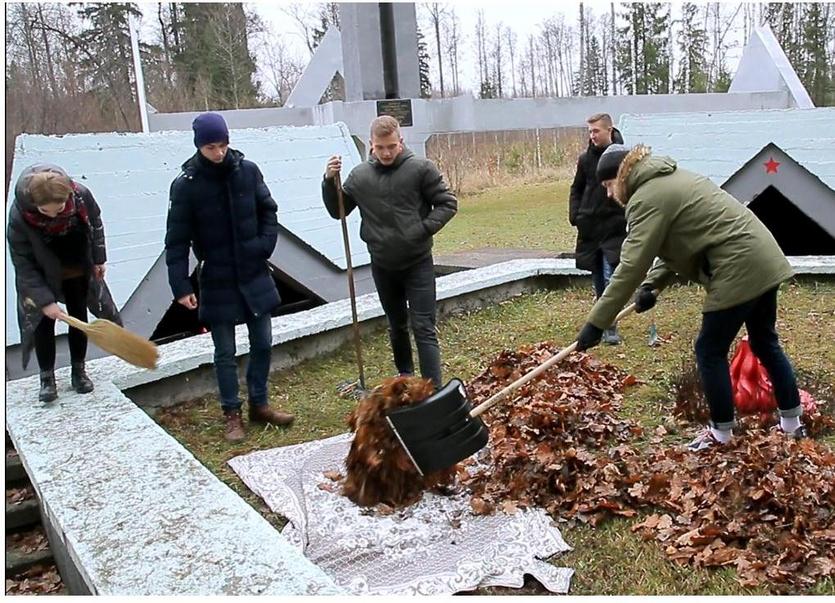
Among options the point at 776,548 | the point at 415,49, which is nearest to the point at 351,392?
the point at 776,548

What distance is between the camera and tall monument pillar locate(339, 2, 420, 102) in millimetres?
11805

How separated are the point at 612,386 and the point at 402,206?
1.73m

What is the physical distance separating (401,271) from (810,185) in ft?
16.6

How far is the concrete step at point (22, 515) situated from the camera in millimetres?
3529

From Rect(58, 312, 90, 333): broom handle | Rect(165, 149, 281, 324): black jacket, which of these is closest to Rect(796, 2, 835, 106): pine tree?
Rect(165, 149, 281, 324): black jacket

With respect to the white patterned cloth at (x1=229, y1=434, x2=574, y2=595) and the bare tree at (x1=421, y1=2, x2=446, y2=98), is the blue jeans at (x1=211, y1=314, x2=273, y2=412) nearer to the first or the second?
the white patterned cloth at (x1=229, y1=434, x2=574, y2=595)

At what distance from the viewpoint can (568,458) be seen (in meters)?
3.32

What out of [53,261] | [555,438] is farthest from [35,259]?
[555,438]

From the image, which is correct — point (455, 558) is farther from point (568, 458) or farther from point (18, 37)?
point (18, 37)

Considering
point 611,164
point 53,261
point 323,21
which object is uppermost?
point 323,21

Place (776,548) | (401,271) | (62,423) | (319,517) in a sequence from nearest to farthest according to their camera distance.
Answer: (776,548), (319,517), (62,423), (401,271)

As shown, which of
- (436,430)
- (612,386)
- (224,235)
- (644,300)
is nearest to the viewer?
(436,430)

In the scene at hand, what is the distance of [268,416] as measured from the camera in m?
4.33

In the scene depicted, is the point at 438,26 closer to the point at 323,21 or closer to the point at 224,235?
the point at 323,21
